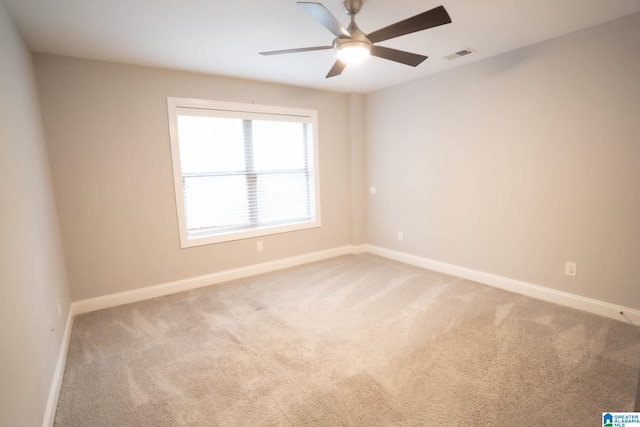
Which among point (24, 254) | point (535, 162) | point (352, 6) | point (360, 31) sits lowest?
point (24, 254)

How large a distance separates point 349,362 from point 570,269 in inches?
91.4

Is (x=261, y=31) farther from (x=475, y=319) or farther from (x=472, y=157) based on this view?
(x=475, y=319)

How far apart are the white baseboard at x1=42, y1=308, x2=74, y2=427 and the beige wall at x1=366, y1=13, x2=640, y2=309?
383 centimetres

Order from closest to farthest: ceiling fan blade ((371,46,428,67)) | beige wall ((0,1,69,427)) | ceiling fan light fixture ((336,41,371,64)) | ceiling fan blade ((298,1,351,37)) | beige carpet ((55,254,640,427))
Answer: beige wall ((0,1,69,427)), ceiling fan blade ((298,1,351,37)), beige carpet ((55,254,640,427)), ceiling fan light fixture ((336,41,371,64)), ceiling fan blade ((371,46,428,67))

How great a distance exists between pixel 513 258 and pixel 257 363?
2.79 metres

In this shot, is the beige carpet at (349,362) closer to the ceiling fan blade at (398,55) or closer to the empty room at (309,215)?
the empty room at (309,215)

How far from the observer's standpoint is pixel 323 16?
1.68 m

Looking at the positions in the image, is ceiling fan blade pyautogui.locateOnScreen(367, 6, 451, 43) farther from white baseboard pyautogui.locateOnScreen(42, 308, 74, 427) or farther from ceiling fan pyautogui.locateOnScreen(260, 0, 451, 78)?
white baseboard pyautogui.locateOnScreen(42, 308, 74, 427)

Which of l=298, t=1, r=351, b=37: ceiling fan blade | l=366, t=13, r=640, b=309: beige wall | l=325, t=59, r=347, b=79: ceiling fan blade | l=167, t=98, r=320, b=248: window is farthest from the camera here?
l=167, t=98, r=320, b=248: window

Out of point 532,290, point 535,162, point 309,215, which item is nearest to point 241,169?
Answer: point 309,215

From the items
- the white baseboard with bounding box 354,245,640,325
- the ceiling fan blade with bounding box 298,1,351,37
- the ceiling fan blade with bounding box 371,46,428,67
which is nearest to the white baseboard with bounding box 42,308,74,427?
the ceiling fan blade with bounding box 298,1,351,37

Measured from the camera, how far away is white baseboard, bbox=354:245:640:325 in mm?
2541

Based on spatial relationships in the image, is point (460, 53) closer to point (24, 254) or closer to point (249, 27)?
point (249, 27)

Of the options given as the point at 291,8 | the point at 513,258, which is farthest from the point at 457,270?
the point at 291,8
